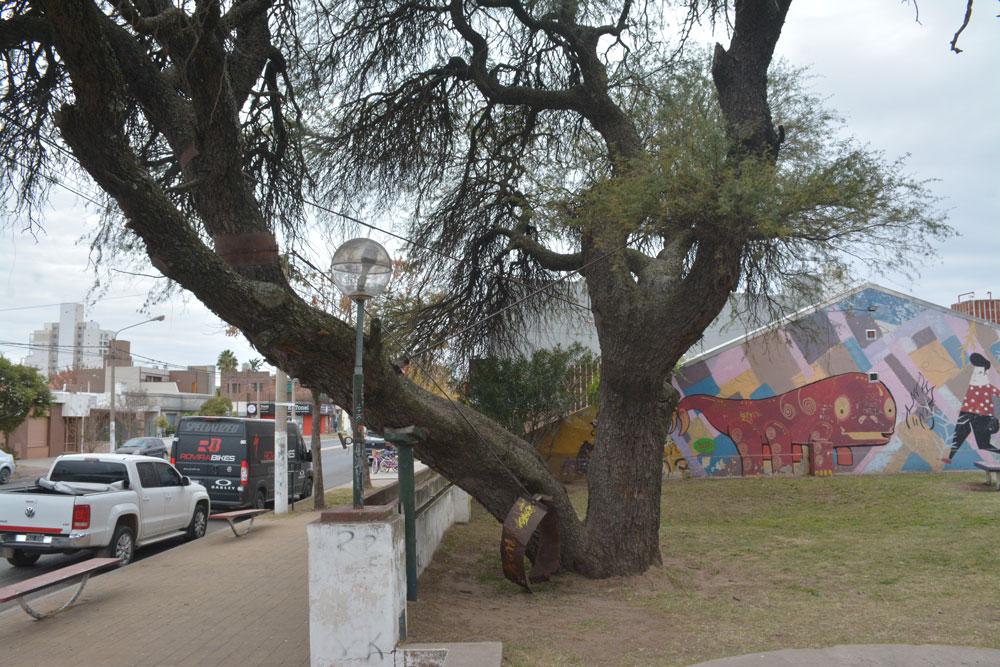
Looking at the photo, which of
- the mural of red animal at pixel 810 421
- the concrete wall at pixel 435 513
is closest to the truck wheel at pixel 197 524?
the concrete wall at pixel 435 513

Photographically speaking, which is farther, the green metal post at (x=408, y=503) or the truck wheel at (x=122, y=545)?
the truck wheel at (x=122, y=545)

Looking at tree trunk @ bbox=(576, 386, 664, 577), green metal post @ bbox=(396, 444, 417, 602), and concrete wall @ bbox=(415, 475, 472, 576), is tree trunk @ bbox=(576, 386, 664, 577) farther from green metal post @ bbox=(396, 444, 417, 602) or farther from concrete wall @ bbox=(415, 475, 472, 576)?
green metal post @ bbox=(396, 444, 417, 602)

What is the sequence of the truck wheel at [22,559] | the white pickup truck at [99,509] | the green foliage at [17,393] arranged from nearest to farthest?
the white pickup truck at [99,509], the truck wheel at [22,559], the green foliage at [17,393]

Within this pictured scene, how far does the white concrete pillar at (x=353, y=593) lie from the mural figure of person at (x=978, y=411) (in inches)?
850

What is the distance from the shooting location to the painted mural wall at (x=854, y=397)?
871 inches

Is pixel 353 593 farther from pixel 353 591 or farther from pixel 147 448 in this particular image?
pixel 147 448

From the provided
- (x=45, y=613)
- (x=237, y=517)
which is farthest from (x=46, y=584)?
(x=237, y=517)

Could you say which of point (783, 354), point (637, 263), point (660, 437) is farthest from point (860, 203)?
point (783, 354)

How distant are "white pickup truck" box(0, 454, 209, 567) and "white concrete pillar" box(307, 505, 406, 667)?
6.84m

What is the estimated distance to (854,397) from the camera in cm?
2236

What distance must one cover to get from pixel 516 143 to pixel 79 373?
73906 mm

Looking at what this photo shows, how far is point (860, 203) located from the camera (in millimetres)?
7887

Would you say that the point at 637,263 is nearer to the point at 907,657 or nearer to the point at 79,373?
the point at 907,657

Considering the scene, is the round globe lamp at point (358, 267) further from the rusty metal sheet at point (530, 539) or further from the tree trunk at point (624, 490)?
the tree trunk at point (624, 490)
